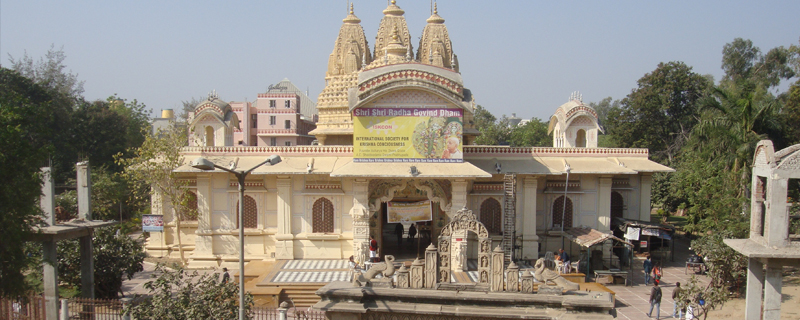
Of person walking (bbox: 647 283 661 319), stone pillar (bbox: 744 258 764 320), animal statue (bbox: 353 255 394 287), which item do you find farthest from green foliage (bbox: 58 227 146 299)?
stone pillar (bbox: 744 258 764 320)

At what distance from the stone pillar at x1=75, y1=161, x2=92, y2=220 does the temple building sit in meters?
5.90

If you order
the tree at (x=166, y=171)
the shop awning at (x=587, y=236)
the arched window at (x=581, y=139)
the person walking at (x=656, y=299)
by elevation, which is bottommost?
the person walking at (x=656, y=299)

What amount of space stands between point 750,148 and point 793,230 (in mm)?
2867

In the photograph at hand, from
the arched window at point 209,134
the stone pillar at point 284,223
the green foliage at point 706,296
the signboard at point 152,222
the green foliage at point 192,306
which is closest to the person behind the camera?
the green foliage at point 192,306

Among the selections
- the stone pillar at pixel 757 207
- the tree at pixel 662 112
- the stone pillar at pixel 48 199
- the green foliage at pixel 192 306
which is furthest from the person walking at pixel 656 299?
the tree at pixel 662 112

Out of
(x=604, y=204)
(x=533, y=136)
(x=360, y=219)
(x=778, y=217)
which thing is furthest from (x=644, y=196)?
(x=533, y=136)

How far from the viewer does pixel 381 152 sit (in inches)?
711

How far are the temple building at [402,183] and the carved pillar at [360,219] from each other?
32 millimetres

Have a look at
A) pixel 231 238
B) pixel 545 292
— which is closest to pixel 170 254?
pixel 231 238

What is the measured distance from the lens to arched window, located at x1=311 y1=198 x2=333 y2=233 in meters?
19.9

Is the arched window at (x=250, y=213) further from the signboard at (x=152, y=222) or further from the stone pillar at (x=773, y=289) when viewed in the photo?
the stone pillar at (x=773, y=289)

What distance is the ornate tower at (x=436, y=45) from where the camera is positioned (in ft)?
102

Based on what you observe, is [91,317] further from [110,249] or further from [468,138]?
[468,138]

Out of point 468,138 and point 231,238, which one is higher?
point 468,138
